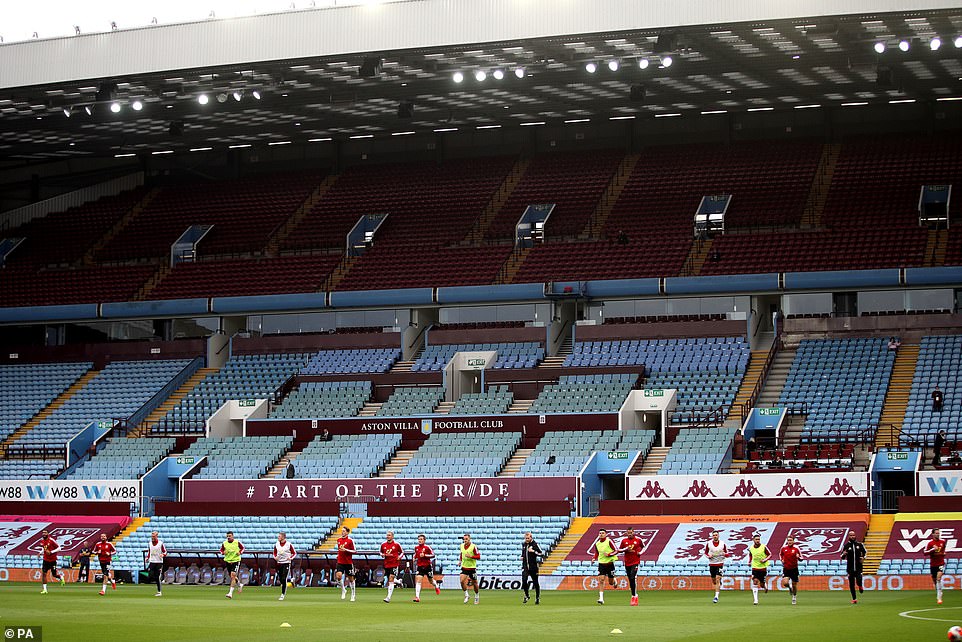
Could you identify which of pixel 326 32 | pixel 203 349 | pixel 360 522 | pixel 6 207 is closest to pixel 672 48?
pixel 326 32

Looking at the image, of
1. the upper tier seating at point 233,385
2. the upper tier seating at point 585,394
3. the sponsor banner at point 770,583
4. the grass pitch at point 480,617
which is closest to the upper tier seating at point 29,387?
the upper tier seating at point 233,385

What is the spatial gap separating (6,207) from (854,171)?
1702 inches

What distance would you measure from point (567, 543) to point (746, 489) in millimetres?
5784

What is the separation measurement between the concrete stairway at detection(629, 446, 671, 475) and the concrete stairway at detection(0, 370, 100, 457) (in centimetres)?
2618

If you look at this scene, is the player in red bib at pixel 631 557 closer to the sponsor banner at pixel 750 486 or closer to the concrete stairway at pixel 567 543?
the concrete stairway at pixel 567 543

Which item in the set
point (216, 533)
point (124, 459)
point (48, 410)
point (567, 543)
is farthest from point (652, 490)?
point (48, 410)

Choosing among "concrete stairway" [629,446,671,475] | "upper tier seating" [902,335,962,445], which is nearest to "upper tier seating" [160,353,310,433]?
"concrete stairway" [629,446,671,475]

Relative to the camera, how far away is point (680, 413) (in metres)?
49.3

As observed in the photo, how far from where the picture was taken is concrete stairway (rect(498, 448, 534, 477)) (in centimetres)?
4716

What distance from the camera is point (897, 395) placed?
4834 cm

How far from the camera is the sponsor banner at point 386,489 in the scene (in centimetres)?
4416

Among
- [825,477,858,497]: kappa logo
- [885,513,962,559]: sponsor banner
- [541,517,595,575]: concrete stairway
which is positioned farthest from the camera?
[825,477,858,497]: kappa logo

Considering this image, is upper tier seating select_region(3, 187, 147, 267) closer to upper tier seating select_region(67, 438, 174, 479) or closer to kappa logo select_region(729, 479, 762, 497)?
upper tier seating select_region(67, 438, 174, 479)

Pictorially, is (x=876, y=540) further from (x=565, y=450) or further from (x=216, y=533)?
(x=216, y=533)
